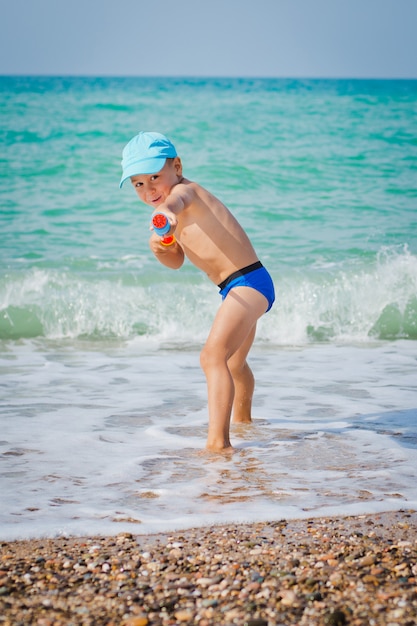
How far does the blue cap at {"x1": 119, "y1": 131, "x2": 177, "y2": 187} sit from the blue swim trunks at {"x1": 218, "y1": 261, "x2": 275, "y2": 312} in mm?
591

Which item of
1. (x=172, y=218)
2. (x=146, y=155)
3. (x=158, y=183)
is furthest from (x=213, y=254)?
(x=172, y=218)

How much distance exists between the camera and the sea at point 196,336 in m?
3.09

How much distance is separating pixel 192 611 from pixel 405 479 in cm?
143

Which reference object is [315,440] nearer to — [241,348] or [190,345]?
[241,348]

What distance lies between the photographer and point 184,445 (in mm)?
3721

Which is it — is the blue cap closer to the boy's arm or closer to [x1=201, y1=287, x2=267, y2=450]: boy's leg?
the boy's arm

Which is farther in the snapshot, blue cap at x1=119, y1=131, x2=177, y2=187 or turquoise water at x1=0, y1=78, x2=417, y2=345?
turquoise water at x1=0, y1=78, x2=417, y2=345

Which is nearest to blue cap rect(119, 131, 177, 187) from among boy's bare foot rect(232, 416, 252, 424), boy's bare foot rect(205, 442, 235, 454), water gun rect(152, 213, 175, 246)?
water gun rect(152, 213, 175, 246)

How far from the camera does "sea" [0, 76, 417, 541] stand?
309 cm

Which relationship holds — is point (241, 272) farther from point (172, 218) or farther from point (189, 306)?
point (189, 306)

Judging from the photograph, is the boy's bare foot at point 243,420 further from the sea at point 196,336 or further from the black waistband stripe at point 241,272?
the black waistband stripe at point 241,272

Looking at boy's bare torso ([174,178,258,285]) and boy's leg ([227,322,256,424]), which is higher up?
boy's bare torso ([174,178,258,285])

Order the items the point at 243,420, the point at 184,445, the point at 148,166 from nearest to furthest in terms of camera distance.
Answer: the point at 148,166 → the point at 184,445 → the point at 243,420

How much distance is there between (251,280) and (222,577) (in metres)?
1.68
